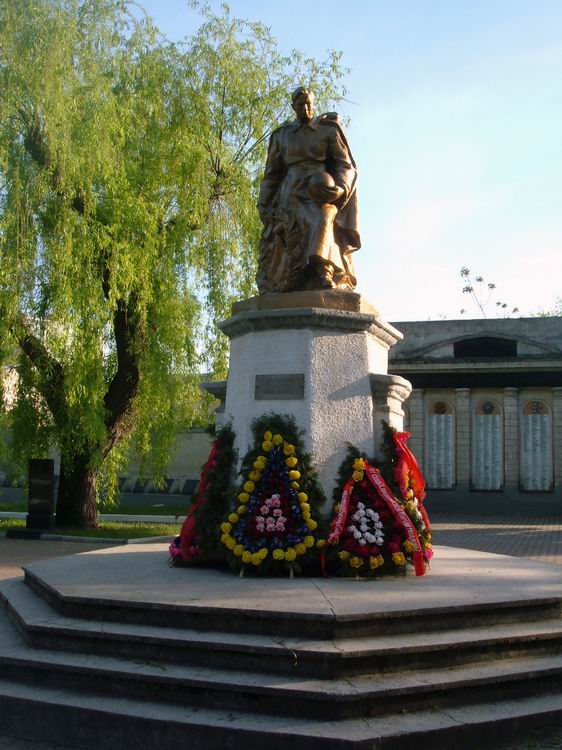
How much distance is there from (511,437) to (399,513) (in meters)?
20.7

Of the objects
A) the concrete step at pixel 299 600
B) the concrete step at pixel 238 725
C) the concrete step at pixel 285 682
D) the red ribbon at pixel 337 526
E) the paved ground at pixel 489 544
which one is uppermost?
the red ribbon at pixel 337 526

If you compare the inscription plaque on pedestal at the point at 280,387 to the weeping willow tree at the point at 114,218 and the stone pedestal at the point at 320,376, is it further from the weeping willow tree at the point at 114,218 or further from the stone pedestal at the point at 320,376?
the weeping willow tree at the point at 114,218

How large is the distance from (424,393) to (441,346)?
5.41 feet

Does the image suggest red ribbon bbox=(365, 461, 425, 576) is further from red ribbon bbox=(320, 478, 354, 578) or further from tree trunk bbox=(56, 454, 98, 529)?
tree trunk bbox=(56, 454, 98, 529)

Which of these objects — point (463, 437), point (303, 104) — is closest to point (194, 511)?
point (303, 104)

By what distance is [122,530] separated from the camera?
16375 mm

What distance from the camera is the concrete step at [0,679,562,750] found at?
3.96 metres

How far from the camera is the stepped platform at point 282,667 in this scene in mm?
4133

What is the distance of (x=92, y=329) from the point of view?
14.4 m

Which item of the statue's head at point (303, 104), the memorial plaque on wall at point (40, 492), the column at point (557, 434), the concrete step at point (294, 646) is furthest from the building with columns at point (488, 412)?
the concrete step at point (294, 646)

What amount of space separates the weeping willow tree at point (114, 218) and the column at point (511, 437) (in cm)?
1244

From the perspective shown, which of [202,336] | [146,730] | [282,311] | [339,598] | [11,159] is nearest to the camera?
[146,730]

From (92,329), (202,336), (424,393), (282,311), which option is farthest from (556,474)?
(282,311)

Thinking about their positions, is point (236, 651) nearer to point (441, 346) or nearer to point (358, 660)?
point (358, 660)
